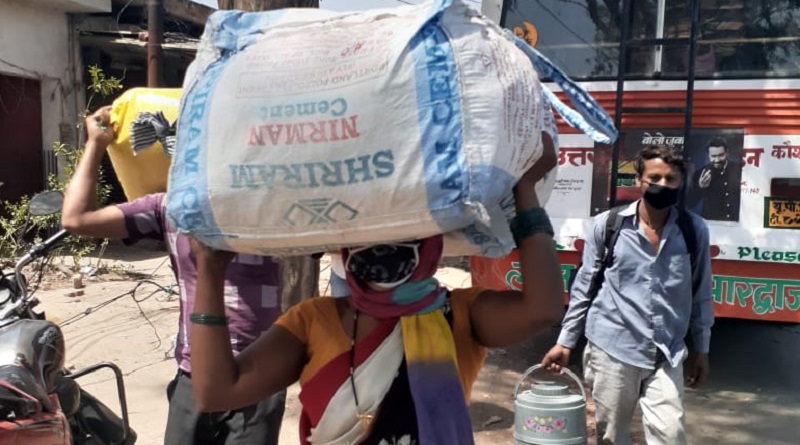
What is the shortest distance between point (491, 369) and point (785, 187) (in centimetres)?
225

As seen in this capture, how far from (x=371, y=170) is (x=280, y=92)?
0.21 metres

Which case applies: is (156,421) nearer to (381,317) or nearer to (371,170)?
(381,317)

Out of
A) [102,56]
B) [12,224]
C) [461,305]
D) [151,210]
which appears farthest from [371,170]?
[102,56]

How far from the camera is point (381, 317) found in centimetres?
168

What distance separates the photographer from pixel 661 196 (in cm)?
341

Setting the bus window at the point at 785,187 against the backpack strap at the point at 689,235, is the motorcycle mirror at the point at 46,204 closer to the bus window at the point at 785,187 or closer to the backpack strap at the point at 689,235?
the backpack strap at the point at 689,235

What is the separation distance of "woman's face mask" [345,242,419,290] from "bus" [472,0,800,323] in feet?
12.8

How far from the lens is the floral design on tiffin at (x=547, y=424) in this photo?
3818 millimetres

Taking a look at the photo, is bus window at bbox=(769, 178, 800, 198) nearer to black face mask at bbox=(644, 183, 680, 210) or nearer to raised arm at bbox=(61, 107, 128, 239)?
black face mask at bbox=(644, 183, 680, 210)

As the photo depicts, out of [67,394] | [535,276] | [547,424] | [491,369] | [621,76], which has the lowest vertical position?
[491,369]

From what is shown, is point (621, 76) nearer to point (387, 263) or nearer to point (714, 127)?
point (714, 127)

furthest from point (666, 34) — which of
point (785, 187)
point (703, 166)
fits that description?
point (785, 187)

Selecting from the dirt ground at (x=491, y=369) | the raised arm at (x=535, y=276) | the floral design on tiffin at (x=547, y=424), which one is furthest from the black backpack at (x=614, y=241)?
the raised arm at (x=535, y=276)

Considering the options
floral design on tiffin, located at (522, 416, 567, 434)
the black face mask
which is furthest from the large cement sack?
floral design on tiffin, located at (522, 416, 567, 434)
